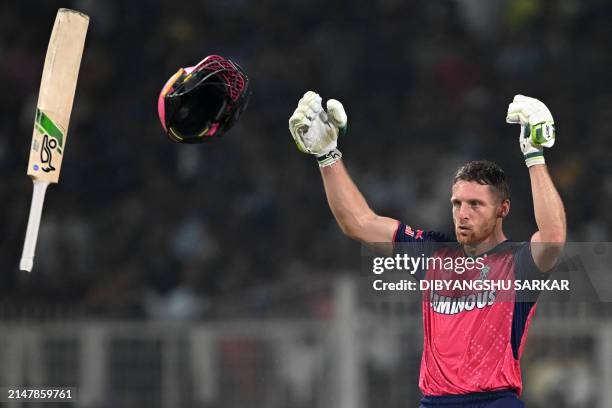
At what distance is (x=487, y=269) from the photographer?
513cm

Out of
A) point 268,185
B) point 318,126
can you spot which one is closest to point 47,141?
point 318,126

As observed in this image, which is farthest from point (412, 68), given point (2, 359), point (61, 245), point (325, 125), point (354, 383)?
point (325, 125)

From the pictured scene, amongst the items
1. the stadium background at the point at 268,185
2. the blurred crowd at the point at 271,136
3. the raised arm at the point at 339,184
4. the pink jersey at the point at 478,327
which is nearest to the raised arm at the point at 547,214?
the pink jersey at the point at 478,327

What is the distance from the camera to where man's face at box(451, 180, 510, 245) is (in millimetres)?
4941

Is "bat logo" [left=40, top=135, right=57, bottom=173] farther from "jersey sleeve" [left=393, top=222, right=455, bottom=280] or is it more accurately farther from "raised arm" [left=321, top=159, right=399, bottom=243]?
"jersey sleeve" [left=393, top=222, right=455, bottom=280]

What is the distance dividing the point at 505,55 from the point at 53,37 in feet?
26.9

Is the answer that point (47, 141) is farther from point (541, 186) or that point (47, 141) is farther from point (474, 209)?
point (541, 186)

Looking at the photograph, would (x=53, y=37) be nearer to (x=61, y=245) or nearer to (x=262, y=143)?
(x=61, y=245)

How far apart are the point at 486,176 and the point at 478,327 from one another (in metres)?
0.63

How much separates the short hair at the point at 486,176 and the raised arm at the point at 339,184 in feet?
1.50

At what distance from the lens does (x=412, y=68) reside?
41.0ft

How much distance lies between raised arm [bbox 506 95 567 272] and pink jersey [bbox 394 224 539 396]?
0.44 ft

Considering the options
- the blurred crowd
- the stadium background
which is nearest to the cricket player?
the stadium background

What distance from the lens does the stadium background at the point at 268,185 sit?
28.7 feet
